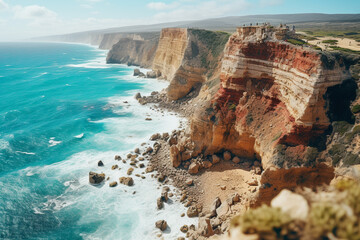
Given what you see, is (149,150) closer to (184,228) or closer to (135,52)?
(184,228)

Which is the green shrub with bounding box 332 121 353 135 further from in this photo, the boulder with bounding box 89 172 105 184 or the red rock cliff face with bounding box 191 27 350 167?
the boulder with bounding box 89 172 105 184

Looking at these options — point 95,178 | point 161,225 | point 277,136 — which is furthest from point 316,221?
point 95,178

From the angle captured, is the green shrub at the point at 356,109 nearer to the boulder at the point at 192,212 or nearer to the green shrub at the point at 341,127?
the green shrub at the point at 341,127

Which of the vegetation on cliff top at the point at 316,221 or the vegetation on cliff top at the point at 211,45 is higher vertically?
the vegetation on cliff top at the point at 211,45

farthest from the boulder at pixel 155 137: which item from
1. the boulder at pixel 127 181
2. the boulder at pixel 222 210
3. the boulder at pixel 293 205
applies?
the boulder at pixel 293 205

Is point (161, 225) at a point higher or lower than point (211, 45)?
lower

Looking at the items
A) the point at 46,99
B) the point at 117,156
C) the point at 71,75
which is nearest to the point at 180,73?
the point at 117,156
